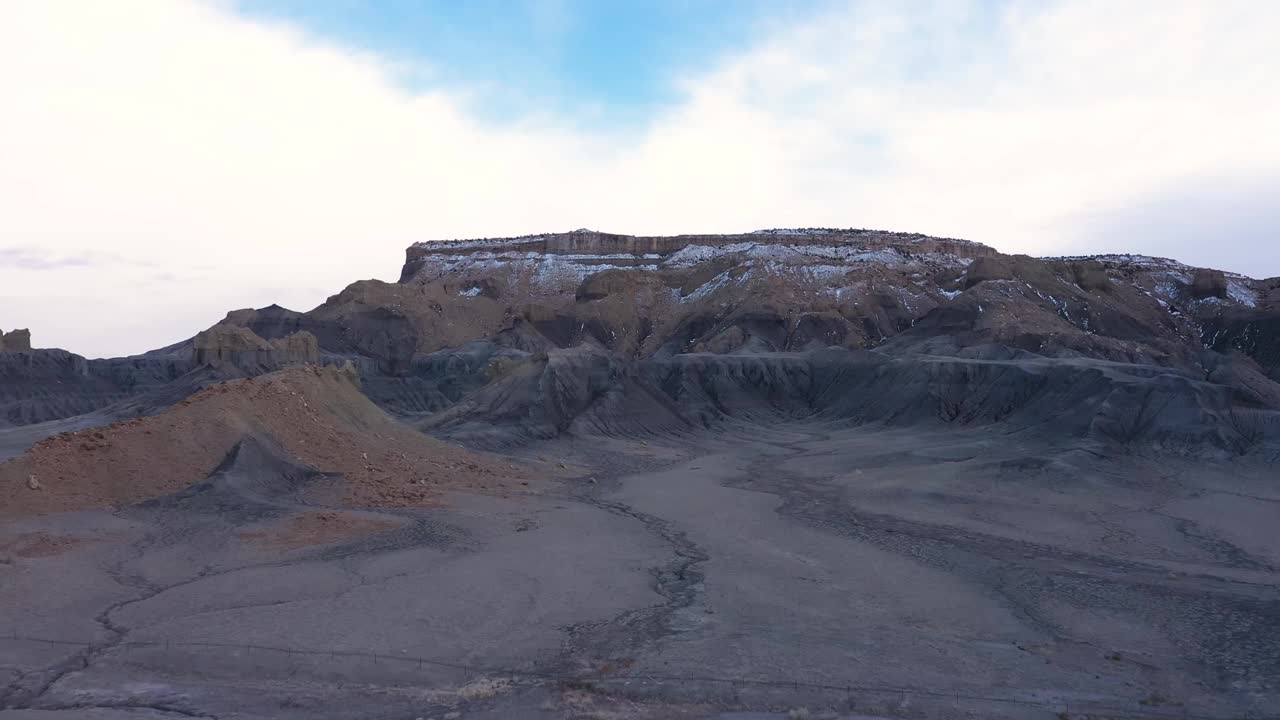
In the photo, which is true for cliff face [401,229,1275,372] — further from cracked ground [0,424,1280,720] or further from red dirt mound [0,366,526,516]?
Answer: red dirt mound [0,366,526,516]

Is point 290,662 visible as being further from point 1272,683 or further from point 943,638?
point 1272,683

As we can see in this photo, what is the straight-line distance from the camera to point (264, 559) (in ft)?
72.2

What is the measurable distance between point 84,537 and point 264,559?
4255 millimetres

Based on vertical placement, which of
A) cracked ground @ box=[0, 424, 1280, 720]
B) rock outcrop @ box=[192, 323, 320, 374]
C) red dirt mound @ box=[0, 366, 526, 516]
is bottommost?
cracked ground @ box=[0, 424, 1280, 720]

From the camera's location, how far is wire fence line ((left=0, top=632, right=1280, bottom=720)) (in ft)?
45.2

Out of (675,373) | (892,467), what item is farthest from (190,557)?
(675,373)

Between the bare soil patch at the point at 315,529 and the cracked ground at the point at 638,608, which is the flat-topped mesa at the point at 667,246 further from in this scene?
the bare soil patch at the point at 315,529

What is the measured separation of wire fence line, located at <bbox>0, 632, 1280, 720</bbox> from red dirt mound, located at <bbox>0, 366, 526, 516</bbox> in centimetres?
1057

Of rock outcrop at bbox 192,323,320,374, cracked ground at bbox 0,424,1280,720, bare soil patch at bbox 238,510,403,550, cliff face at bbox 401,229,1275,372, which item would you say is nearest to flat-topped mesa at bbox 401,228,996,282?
cliff face at bbox 401,229,1275,372

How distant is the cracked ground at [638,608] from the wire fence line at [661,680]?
0.19 ft

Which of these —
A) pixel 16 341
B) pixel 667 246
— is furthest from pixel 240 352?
pixel 667 246

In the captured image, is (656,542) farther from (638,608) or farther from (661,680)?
(661,680)

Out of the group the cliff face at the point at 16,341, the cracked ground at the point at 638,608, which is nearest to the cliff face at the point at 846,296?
the cliff face at the point at 16,341

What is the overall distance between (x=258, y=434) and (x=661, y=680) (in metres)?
20.3
